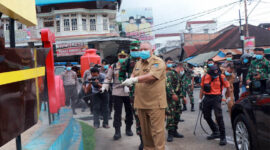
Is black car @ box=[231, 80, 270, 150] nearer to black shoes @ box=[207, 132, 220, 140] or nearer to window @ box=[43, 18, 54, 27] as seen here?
black shoes @ box=[207, 132, 220, 140]

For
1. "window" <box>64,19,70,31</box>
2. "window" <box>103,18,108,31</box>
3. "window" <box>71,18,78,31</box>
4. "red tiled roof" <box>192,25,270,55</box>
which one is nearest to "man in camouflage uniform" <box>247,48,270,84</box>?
"window" <box>71,18,78,31</box>

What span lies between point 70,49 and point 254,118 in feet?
72.2

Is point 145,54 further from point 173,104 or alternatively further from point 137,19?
point 137,19

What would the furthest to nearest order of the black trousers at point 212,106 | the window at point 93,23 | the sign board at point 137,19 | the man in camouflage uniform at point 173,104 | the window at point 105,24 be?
the sign board at point 137,19 → the window at point 105,24 → the window at point 93,23 → the man in camouflage uniform at point 173,104 → the black trousers at point 212,106

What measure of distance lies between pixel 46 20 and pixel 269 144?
2722 cm

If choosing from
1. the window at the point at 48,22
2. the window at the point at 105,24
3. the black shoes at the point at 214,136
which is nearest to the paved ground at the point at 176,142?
the black shoes at the point at 214,136

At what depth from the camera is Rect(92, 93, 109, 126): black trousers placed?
6.99 meters

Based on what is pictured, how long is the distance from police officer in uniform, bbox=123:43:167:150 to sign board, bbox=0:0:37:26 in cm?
185

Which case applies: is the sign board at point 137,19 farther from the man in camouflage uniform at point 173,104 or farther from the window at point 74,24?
the man in camouflage uniform at point 173,104

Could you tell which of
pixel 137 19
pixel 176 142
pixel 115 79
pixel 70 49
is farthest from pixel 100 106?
pixel 137 19

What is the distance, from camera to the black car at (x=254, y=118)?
11.9 feet

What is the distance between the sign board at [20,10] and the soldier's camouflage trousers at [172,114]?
4030mm

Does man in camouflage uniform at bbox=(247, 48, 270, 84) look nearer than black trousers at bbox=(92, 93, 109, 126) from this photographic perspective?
Yes

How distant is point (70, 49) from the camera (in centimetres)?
2445
